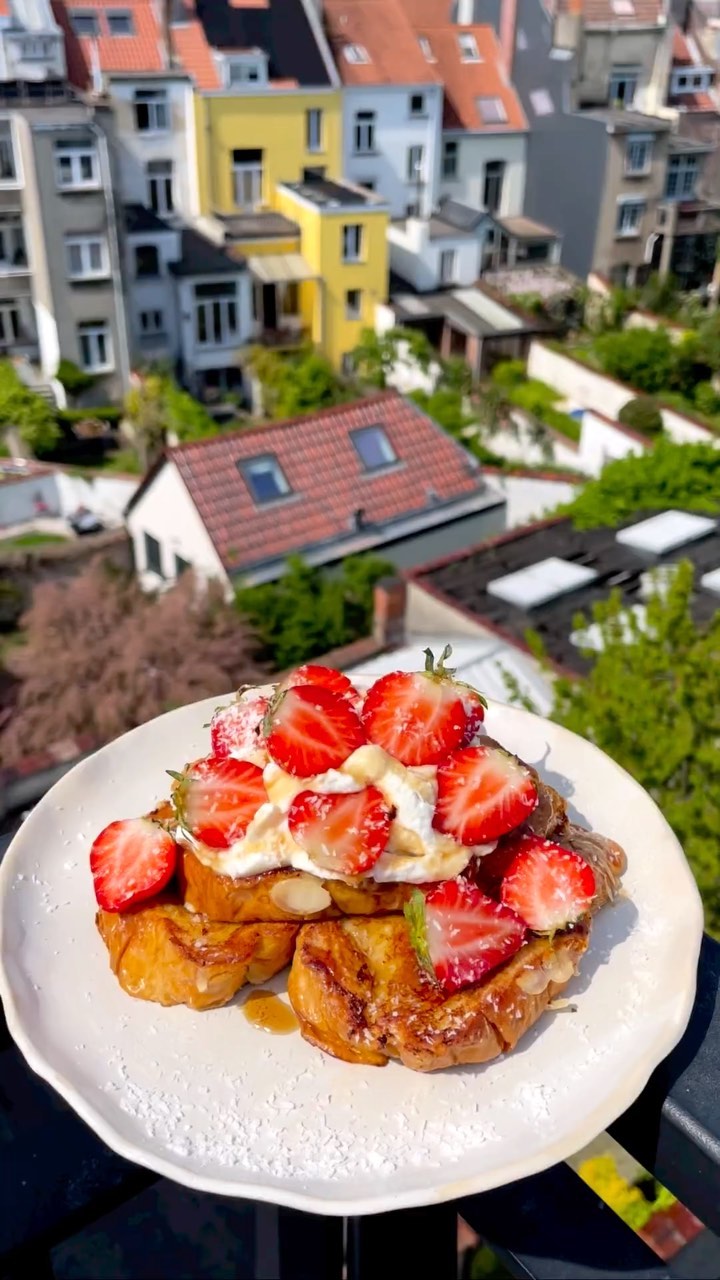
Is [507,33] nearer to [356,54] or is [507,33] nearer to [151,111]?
[356,54]

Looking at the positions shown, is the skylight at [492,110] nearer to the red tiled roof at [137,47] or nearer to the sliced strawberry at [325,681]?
the red tiled roof at [137,47]

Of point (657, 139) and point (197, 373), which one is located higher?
point (657, 139)

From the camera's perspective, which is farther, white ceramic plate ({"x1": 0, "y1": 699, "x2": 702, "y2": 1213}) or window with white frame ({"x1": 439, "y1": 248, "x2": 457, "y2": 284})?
window with white frame ({"x1": 439, "y1": 248, "x2": 457, "y2": 284})

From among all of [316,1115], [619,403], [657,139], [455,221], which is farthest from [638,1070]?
[657,139]

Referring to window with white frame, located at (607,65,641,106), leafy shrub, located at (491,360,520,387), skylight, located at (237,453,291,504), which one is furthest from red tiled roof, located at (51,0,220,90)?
skylight, located at (237,453,291,504)

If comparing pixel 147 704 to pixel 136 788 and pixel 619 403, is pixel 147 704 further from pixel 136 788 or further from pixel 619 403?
pixel 619 403

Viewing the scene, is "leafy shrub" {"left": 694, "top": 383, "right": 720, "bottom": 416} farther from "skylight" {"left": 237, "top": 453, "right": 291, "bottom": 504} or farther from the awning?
"skylight" {"left": 237, "top": 453, "right": 291, "bottom": 504}

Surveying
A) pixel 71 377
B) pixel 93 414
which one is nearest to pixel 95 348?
pixel 71 377
